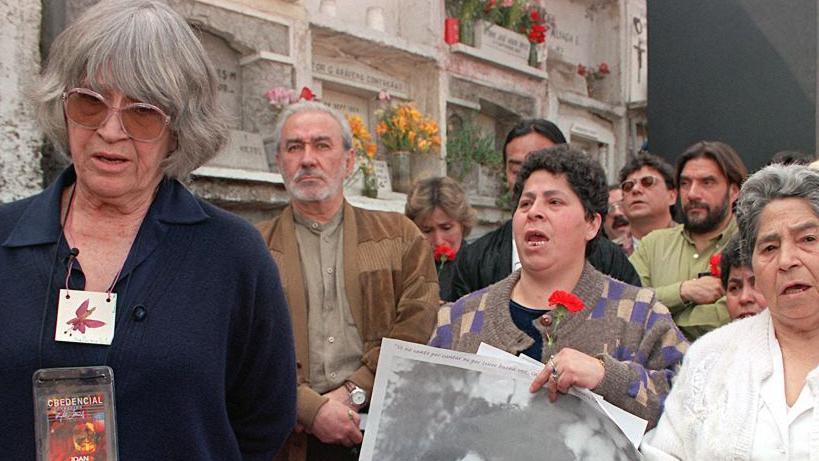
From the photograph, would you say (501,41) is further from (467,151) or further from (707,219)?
(707,219)

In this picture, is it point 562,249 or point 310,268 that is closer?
point 562,249

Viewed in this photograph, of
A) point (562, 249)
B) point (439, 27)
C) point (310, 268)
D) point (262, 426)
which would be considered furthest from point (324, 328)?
point (439, 27)

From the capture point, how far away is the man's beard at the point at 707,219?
11.5 feet

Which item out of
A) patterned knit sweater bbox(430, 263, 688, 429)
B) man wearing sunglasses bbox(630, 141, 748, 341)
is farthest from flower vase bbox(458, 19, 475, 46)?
patterned knit sweater bbox(430, 263, 688, 429)

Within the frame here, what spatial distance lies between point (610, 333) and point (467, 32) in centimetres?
722

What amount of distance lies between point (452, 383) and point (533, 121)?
6.59ft

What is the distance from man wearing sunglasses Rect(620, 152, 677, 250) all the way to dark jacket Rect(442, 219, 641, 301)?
1498mm

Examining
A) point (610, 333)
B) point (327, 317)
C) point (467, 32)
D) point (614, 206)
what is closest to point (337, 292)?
point (327, 317)

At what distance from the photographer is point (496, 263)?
2.98m

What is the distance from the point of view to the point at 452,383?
67.7 inches

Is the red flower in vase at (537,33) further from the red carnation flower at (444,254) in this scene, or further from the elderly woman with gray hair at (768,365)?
the elderly woman with gray hair at (768,365)

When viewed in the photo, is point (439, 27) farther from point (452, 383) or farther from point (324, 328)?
point (452, 383)

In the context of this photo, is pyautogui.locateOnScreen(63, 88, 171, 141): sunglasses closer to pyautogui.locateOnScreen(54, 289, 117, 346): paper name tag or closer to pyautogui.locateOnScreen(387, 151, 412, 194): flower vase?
pyautogui.locateOnScreen(54, 289, 117, 346): paper name tag

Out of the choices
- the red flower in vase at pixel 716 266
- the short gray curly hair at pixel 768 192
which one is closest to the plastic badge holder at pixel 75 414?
the short gray curly hair at pixel 768 192
